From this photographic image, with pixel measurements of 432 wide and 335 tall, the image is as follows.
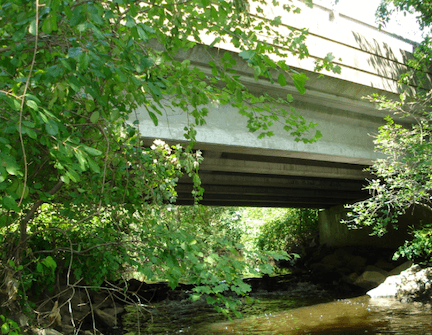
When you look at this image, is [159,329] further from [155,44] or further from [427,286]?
[427,286]

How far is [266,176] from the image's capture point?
12.8 meters

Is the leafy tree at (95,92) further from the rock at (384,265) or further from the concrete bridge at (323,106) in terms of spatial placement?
the rock at (384,265)

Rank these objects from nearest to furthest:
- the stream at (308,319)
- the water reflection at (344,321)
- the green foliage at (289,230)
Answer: the water reflection at (344,321) < the stream at (308,319) < the green foliage at (289,230)

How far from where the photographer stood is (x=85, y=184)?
3.61m

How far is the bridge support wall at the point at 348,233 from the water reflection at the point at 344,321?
29.8 feet

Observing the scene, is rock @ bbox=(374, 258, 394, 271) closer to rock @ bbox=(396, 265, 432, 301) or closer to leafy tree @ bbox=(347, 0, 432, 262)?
rock @ bbox=(396, 265, 432, 301)

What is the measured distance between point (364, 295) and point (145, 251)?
10139mm

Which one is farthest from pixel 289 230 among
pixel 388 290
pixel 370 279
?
pixel 388 290

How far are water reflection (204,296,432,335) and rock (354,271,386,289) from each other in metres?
3.10

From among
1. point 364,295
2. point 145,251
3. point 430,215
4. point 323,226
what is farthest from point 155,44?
point 323,226

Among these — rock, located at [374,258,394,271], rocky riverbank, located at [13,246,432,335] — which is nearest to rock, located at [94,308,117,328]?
rocky riverbank, located at [13,246,432,335]

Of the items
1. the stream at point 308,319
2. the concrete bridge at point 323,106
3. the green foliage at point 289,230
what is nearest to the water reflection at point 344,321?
the stream at point 308,319

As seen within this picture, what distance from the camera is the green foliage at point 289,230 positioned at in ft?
69.7

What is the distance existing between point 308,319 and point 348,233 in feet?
44.5
